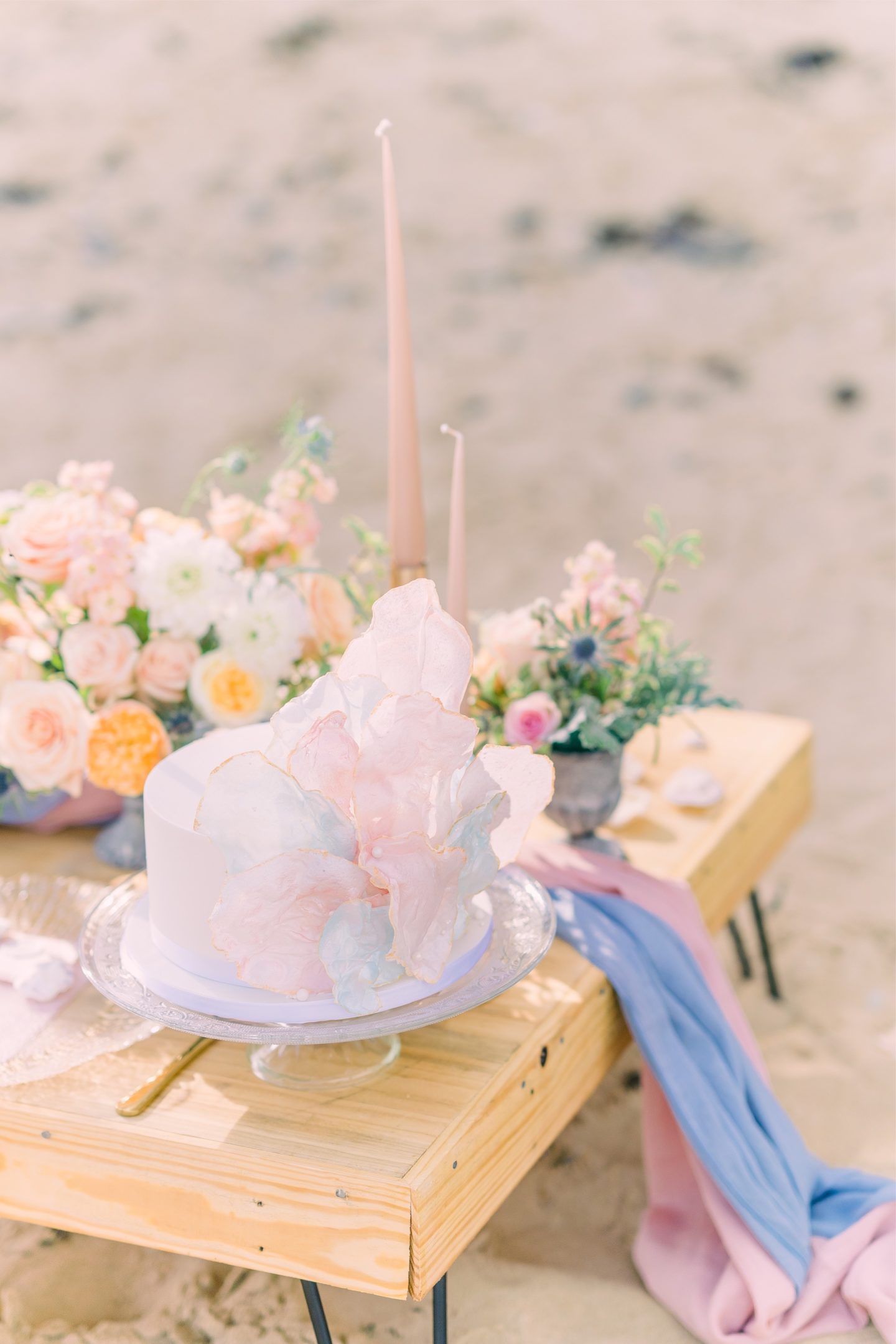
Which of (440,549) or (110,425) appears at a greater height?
(110,425)

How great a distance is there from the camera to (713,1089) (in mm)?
1134

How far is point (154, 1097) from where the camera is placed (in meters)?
0.90

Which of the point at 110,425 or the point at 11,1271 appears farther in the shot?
the point at 110,425

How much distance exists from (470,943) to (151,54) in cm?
299

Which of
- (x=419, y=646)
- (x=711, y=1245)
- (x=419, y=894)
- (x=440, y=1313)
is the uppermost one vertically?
(x=419, y=646)

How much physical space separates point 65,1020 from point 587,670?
54cm

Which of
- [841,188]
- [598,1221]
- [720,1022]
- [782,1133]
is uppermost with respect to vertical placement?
[841,188]

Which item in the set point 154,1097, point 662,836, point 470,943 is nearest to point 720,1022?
point 662,836

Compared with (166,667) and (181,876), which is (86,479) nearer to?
(166,667)

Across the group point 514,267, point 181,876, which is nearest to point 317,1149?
point 181,876

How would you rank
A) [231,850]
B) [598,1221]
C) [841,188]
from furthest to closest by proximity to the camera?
[841,188]
[598,1221]
[231,850]

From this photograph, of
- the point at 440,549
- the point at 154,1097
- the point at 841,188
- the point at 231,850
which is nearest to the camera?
the point at 231,850

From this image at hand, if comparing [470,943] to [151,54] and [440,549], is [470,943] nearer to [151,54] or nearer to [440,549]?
[440,549]

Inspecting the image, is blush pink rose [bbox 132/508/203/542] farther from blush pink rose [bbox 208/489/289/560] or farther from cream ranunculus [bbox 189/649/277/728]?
cream ranunculus [bbox 189/649/277/728]
